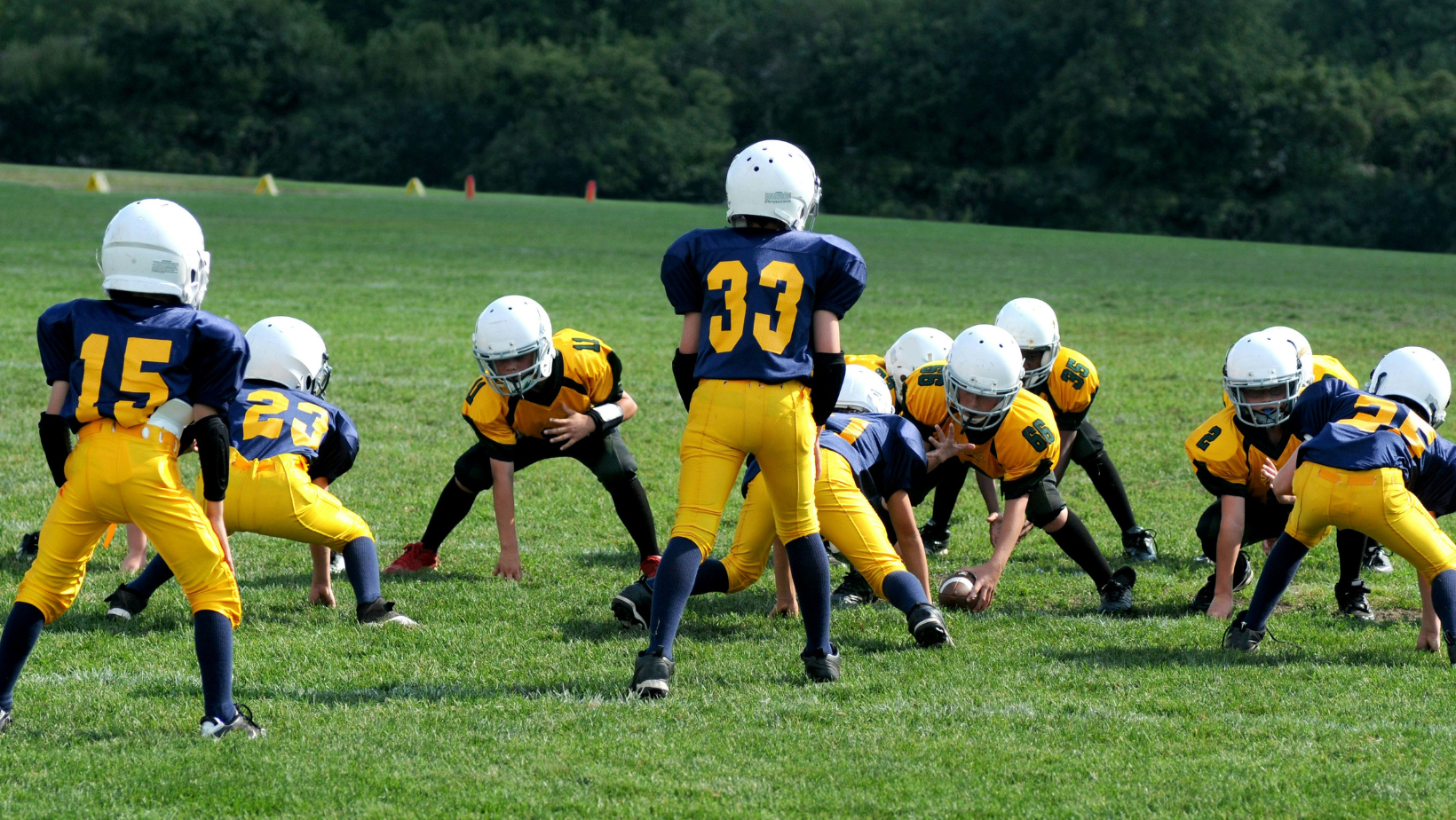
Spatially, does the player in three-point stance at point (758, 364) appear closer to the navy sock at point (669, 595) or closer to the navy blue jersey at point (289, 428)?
the navy sock at point (669, 595)

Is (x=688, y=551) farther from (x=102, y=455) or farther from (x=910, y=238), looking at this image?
(x=910, y=238)

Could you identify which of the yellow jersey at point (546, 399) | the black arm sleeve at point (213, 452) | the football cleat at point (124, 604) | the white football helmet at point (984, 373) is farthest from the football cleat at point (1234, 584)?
the football cleat at point (124, 604)

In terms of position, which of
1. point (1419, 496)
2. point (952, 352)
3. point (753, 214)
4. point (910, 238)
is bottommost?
point (910, 238)

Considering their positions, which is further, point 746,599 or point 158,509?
point 746,599

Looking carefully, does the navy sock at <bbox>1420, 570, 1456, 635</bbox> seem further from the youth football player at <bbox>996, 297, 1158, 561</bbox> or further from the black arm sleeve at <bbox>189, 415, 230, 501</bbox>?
the black arm sleeve at <bbox>189, 415, 230, 501</bbox>

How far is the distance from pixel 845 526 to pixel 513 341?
62.3 inches

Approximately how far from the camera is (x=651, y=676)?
444 cm

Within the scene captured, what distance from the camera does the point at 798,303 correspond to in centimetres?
447

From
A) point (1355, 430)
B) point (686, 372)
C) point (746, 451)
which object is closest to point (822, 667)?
point (746, 451)

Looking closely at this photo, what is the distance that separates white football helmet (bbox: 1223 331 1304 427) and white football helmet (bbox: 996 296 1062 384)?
1040 mm

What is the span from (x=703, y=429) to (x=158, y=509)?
162cm

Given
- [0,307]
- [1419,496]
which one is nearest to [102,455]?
[1419,496]

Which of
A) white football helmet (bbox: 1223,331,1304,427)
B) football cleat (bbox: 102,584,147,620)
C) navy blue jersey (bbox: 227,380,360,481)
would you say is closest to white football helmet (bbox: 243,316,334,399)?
navy blue jersey (bbox: 227,380,360,481)

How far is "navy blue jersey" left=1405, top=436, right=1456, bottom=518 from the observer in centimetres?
523
